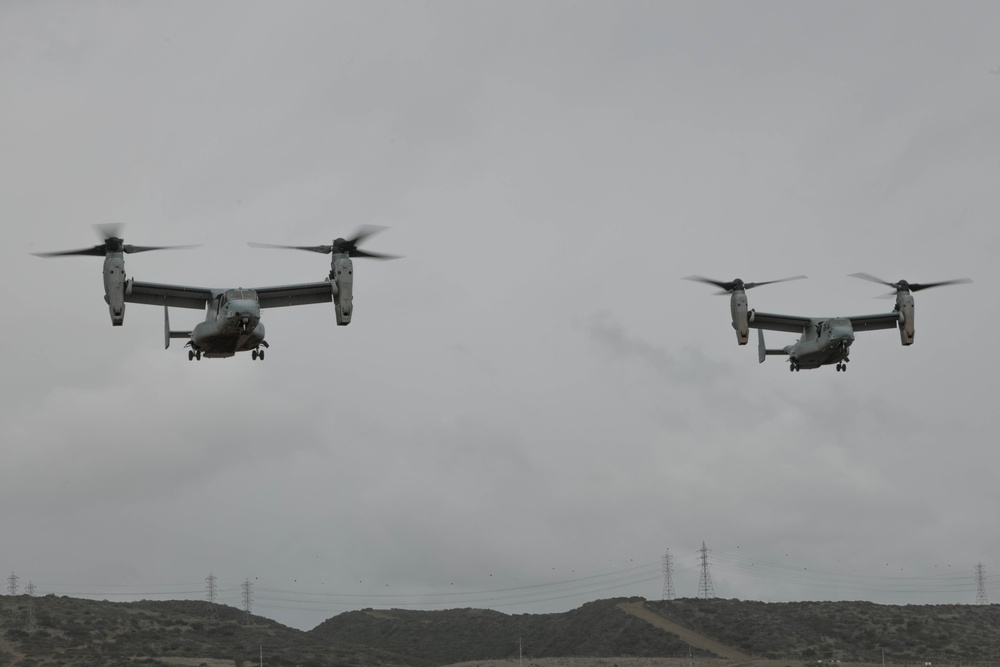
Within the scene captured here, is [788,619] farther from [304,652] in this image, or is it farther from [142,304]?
[142,304]

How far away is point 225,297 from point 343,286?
5386 mm

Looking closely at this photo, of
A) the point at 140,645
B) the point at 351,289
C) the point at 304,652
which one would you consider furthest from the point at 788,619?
the point at 351,289

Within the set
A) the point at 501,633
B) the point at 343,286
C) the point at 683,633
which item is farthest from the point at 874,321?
the point at 501,633

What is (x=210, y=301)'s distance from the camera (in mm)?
57094

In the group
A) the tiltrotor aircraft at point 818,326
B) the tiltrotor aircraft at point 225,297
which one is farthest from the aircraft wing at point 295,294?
the tiltrotor aircraft at point 818,326

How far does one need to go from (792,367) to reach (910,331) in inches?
263

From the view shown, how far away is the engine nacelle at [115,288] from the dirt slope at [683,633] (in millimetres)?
83877

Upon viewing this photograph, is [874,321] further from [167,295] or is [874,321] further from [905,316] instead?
[167,295]

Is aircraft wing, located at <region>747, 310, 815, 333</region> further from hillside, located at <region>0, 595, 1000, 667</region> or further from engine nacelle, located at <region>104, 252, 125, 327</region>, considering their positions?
hillside, located at <region>0, 595, 1000, 667</region>

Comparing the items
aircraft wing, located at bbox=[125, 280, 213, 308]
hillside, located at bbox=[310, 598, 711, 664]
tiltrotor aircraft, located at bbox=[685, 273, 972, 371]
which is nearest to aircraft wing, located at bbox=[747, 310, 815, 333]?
tiltrotor aircraft, located at bbox=[685, 273, 972, 371]

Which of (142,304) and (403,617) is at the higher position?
(142,304)

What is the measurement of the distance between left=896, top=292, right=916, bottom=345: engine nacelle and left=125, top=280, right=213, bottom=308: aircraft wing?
3656cm

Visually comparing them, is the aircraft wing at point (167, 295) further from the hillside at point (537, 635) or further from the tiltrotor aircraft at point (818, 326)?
the hillside at point (537, 635)

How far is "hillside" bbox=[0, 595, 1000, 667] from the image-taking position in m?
106
